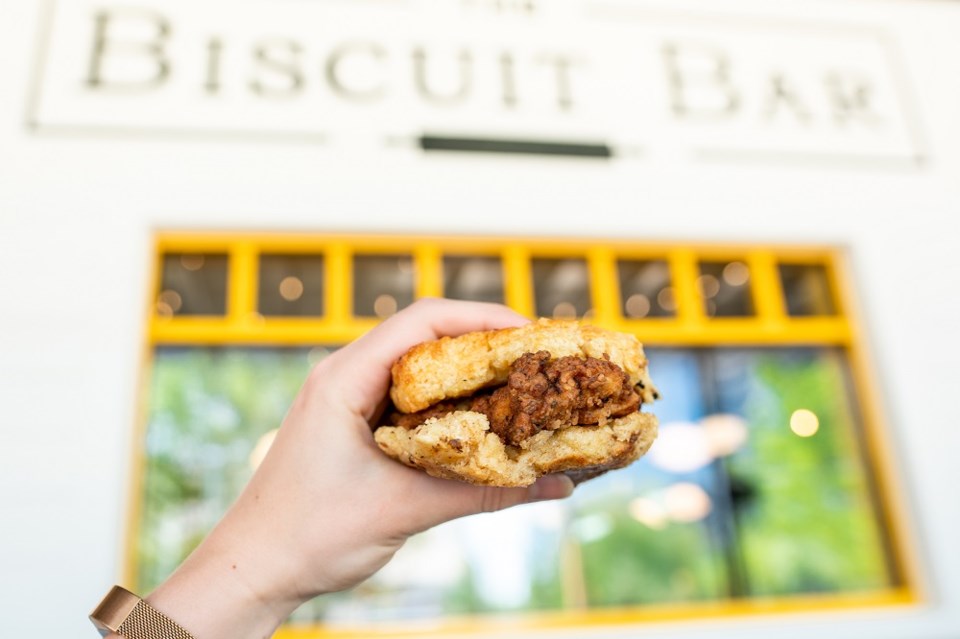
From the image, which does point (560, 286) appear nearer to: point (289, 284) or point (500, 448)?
point (289, 284)

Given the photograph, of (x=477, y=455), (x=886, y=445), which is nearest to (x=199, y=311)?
(x=477, y=455)

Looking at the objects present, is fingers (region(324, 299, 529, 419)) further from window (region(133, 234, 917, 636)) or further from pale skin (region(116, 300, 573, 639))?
window (region(133, 234, 917, 636))

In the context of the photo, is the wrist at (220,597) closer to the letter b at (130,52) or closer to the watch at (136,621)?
the watch at (136,621)

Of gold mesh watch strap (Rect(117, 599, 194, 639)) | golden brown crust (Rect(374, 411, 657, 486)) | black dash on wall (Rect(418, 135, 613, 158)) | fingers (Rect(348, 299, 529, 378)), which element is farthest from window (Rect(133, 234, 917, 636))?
golden brown crust (Rect(374, 411, 657, 486))

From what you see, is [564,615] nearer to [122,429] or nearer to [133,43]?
[122,429]

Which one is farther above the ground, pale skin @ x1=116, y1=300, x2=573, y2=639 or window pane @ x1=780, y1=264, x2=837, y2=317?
window pane @ x1=780, y1=264, x2=837, y2=317
